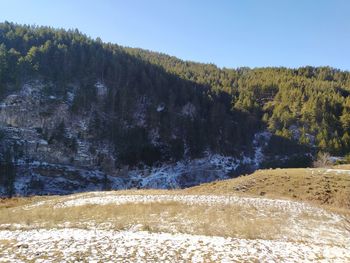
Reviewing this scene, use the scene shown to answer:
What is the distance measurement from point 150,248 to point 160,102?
12260cm

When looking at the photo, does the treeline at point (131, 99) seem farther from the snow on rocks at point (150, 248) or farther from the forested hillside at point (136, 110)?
the snow on rocks at point (150, 248)

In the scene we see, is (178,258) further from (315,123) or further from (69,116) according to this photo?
(315,123)

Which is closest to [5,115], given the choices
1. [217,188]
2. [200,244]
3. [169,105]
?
[169,105]

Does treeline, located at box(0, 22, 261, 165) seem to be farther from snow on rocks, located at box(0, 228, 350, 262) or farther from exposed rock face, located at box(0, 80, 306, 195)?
snow on rocks, located at box(0, 228, 350, 262)

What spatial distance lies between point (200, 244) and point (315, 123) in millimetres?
131682

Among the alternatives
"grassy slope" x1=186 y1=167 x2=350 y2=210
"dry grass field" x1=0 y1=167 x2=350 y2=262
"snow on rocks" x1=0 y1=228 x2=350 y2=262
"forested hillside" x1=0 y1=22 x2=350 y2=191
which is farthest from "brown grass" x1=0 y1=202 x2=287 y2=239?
"forested hillside" x1=0 y1=22 x2=350 y2=191

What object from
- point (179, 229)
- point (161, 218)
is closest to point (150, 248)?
point (179, 229)

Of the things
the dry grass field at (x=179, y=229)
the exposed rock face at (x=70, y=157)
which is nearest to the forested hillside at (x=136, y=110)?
the exposed rock face at (x=70, y=157)

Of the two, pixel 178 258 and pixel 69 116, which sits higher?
pixel 69 116

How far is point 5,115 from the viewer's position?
10044 cm

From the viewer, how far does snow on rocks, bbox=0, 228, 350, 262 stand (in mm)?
15805

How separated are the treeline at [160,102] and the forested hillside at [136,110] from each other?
390 millimetres

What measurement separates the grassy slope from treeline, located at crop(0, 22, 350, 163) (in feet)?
216

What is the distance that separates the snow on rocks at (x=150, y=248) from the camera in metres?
15.8
